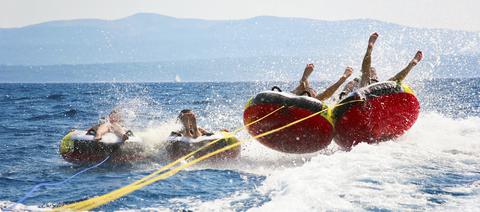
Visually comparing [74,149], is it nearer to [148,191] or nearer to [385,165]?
[148,191]

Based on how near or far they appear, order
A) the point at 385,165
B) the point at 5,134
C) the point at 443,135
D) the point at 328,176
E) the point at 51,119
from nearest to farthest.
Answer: the point at 328,176, the point at 385,165, the point at 443,135, the point at 5,134, the point at 51,119

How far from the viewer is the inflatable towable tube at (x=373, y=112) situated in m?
9.49

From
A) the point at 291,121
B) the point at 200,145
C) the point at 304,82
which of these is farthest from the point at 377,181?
the point at 200,145

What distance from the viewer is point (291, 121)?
9.37 m

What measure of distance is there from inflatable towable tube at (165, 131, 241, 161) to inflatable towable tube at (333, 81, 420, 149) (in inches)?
76.1

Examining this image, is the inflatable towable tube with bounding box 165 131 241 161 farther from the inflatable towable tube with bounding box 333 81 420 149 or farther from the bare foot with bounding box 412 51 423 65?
the bare foot with bounding box 412 51 423 65

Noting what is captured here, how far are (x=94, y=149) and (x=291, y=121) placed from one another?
3.56 meters

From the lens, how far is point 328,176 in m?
7.44

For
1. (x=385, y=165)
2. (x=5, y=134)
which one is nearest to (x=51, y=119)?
(x=5, y=134)

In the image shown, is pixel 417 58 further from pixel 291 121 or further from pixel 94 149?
pixel 94 149

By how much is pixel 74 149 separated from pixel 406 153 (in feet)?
19.3

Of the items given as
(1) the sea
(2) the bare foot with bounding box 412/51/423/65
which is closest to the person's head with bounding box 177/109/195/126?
(1) the sea

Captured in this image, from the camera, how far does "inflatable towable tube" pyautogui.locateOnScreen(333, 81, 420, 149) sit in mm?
9492

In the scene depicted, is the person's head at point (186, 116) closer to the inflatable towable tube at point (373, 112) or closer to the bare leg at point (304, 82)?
the bare leg at point (304, 82)
